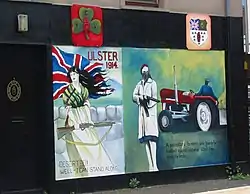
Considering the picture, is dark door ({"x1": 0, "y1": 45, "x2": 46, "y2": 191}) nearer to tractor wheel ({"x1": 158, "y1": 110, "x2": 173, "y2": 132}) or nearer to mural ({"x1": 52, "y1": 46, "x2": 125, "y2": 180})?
mural ({"x1": 52, "y1": 46, "x2": 125, "y2": 180})

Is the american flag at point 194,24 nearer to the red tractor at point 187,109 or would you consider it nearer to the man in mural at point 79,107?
the red tractor at point 187,109

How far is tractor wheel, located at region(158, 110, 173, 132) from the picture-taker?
1131cm

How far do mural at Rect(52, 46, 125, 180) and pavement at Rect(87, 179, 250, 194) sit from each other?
1.92ft

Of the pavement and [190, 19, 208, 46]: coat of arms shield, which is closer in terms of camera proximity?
the pavement

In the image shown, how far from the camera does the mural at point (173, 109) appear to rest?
1105 cm

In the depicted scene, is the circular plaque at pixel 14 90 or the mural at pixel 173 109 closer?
the circular plaque at pixel 14 90

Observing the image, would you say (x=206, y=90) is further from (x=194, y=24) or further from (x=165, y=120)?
(x=194, y=24)

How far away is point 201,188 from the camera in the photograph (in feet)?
36.2

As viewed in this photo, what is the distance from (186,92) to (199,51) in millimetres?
Answer: 936

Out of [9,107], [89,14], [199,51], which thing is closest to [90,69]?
[89,14]

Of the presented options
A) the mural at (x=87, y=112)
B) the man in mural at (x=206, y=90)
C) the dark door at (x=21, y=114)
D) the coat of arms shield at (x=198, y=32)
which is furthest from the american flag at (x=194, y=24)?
the dark door at (x=21, y=114)

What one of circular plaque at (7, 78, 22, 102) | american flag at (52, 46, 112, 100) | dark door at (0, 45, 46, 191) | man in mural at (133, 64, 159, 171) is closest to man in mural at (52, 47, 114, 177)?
american flag at (52, 46, 112, 100)

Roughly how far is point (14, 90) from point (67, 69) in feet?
3.40

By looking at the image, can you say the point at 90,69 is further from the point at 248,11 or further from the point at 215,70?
the point at 248,11
